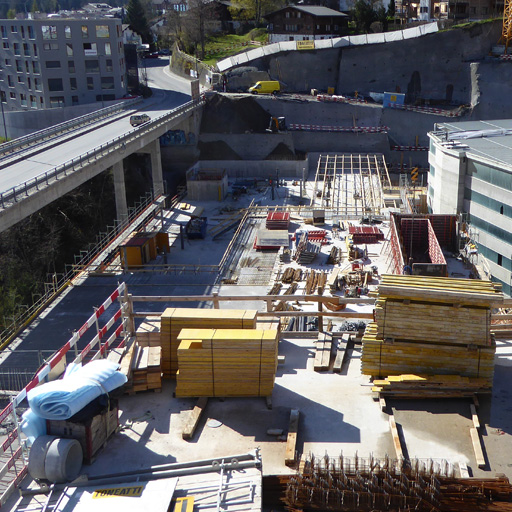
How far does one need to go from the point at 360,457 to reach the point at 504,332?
563 cm

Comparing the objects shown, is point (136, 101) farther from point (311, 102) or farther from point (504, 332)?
point (504, 332)

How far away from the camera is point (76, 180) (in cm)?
3709

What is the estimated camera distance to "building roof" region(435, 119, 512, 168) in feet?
120

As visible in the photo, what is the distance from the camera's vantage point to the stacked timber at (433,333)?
42.4 ft

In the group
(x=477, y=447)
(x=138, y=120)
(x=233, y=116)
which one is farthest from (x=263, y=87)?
(x=477, y=447)

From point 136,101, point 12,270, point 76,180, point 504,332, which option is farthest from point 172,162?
point 504,332

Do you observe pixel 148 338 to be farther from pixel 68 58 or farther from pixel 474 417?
pixel 68 58

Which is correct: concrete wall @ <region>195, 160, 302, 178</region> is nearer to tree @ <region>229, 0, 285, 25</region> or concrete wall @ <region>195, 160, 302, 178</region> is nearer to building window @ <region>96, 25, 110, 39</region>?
building window @ <region>96, 25, 110, 39</region>

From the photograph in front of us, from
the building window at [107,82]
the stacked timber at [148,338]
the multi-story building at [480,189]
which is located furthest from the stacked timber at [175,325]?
the building window at [107,82]

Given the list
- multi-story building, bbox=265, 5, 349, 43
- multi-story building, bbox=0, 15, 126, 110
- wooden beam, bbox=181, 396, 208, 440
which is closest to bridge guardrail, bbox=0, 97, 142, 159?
multi-story building, bbox=0, 15, 126, 110

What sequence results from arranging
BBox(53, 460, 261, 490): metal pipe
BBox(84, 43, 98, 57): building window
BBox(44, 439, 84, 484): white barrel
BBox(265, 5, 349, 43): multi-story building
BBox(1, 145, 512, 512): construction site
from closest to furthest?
BBox(1, 145, 512, 512): construction site
BBox(44, 439, 84, 484): white barrel
BBox(53, 460, 261, 490): metal pipe
BBox(84, 43, 98, 57): building window
BBox(265, 5, 349, 43): multi-story building

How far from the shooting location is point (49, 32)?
236ft

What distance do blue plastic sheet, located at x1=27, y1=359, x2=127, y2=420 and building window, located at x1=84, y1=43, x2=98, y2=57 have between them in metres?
67.9

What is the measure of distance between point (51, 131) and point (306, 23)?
143 ft
